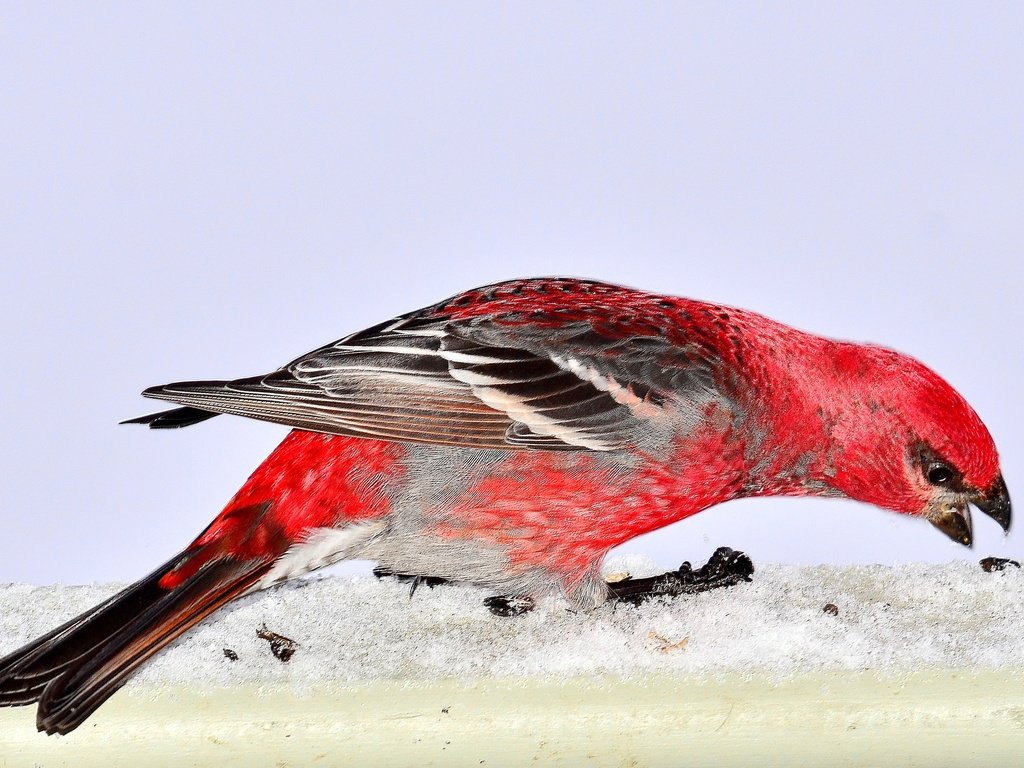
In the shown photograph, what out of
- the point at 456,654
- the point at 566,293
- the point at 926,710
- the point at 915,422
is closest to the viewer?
the point at 926,710

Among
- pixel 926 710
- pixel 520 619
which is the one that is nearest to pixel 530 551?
pixel 520 619

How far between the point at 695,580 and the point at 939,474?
2.13 feet

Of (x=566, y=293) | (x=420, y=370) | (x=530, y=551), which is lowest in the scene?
(x=530, y=551)

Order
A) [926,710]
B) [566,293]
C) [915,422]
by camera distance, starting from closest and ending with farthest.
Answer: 1. [926,710]
2. [915,422]
3. [566,293]

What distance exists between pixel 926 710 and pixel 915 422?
63 centimetres

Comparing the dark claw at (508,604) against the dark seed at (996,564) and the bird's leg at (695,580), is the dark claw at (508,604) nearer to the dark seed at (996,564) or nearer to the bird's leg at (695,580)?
the bird's leg at (695,580)

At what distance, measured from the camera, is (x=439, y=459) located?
2.55 m

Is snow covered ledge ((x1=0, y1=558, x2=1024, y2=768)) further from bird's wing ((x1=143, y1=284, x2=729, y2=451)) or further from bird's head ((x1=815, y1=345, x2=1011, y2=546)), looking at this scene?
bird's wing ((x1=143, y1=284, x2=729, y2=451))

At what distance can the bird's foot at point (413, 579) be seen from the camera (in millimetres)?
2779

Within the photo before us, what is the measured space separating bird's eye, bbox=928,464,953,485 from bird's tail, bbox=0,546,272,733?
4.73 feet

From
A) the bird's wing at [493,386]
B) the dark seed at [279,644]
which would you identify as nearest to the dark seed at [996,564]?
the bird's wing at [493,386]

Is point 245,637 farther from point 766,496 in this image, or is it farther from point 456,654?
point 766,496

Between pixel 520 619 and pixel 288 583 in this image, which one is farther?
pixel 288 583

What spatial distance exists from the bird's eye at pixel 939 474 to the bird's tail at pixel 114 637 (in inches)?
56.8
